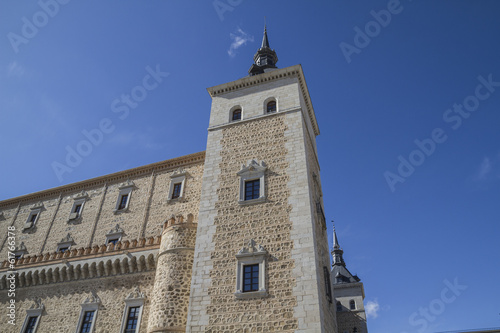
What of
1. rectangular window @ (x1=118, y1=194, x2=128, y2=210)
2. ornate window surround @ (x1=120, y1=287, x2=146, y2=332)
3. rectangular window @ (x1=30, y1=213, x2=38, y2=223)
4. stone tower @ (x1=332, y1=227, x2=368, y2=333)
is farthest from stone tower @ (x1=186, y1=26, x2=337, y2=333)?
stone tower @ (x1=332, y1=227, x2=368, y2=333)

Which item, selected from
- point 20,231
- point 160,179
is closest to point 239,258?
point 160,179

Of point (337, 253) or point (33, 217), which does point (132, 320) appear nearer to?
point (33, 217)

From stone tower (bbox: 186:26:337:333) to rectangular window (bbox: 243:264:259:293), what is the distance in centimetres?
4

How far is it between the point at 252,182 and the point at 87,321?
960 centimetres

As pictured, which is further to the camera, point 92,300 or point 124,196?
point 124,196

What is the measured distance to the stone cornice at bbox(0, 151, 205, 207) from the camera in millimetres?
20906

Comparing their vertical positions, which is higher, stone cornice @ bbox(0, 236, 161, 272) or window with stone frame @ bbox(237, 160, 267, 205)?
window with stone frame @ bbox(237, 160, 267, 205)

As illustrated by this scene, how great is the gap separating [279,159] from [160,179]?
838 centimetres

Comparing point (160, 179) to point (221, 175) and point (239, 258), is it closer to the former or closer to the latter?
point (221, 175)

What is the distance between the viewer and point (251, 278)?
13.2 m

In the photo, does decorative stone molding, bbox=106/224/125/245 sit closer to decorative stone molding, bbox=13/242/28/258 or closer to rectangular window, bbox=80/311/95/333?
rectangular window, bbox=80/311/95/333

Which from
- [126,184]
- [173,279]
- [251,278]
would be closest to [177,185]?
[126,184]

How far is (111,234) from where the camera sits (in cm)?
1997

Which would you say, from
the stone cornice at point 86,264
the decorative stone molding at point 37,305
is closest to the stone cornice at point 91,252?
the stone cornice at point 86,264
